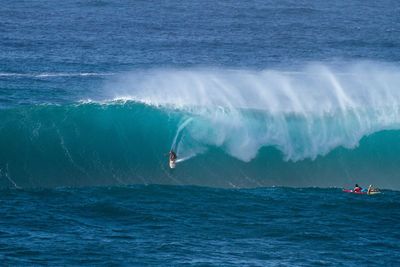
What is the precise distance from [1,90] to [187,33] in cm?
3144

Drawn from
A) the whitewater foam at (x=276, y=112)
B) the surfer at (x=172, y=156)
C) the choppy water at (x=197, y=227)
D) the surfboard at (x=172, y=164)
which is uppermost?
the whitewater foam at (x=276, y=112)

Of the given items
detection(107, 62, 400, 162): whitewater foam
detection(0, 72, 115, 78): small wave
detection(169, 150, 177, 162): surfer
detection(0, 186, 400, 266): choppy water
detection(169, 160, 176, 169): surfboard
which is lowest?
detection(0, 186, 400, 266): choppy water

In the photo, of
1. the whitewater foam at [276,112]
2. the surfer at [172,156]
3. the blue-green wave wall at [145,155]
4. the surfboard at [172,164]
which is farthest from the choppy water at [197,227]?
the whitewater foam at [276,112]

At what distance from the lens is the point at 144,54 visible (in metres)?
92.5

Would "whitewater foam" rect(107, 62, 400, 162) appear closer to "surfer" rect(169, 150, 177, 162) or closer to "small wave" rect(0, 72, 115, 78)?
"surfer" rect(169, 150, 177, 162)

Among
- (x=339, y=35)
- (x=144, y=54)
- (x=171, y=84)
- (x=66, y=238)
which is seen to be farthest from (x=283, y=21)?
(x=66, y=238)

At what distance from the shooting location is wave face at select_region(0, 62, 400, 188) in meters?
56.5

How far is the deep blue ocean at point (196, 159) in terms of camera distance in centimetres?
4534

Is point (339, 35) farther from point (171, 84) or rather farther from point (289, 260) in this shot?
point (289, 260)

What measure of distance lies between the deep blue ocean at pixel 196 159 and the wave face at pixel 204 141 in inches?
3.5

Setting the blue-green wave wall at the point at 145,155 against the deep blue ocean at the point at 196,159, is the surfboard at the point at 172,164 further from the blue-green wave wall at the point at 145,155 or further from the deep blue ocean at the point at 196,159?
the deep blue ocean at the point at 196,159

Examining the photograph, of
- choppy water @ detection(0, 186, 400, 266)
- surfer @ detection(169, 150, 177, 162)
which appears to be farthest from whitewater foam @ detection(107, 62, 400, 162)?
choppy water @ detection(0, 186, 400, 266)

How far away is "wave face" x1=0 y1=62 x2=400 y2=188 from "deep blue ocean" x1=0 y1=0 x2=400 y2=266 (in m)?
0.09

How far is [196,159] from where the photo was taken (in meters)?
57.8
